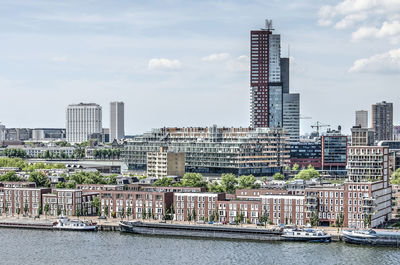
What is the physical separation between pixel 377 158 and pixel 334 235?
27866 mm

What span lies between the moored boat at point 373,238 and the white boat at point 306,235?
2829 millimetres

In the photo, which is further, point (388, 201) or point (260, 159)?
point (260, 159)

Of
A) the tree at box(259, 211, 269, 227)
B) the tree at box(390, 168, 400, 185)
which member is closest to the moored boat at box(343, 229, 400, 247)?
the tree at box(259, 211, 269, 227)

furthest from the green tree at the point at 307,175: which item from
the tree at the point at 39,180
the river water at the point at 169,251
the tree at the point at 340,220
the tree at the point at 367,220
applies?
the river water at the point at 169,251

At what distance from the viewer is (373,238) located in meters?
95.8

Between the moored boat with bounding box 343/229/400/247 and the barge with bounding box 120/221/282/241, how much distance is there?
9.20 m

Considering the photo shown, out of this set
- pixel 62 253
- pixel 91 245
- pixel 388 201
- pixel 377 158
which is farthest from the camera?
pixel 377 158

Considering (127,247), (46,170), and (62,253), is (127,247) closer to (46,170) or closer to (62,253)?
(62,253)

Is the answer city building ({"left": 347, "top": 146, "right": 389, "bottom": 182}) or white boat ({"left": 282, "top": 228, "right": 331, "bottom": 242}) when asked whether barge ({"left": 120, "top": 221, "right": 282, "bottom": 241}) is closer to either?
white boat ({"left": 282, "top": 228, "right": 331, "bottom": 242})

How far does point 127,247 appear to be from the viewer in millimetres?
96188

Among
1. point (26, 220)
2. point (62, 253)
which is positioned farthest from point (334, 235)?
point (26, 220)

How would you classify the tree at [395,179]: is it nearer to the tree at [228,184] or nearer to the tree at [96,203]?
the tree at [228,184]

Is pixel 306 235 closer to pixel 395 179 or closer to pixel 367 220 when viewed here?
pixel 367 220

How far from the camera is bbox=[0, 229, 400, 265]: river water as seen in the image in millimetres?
86688
